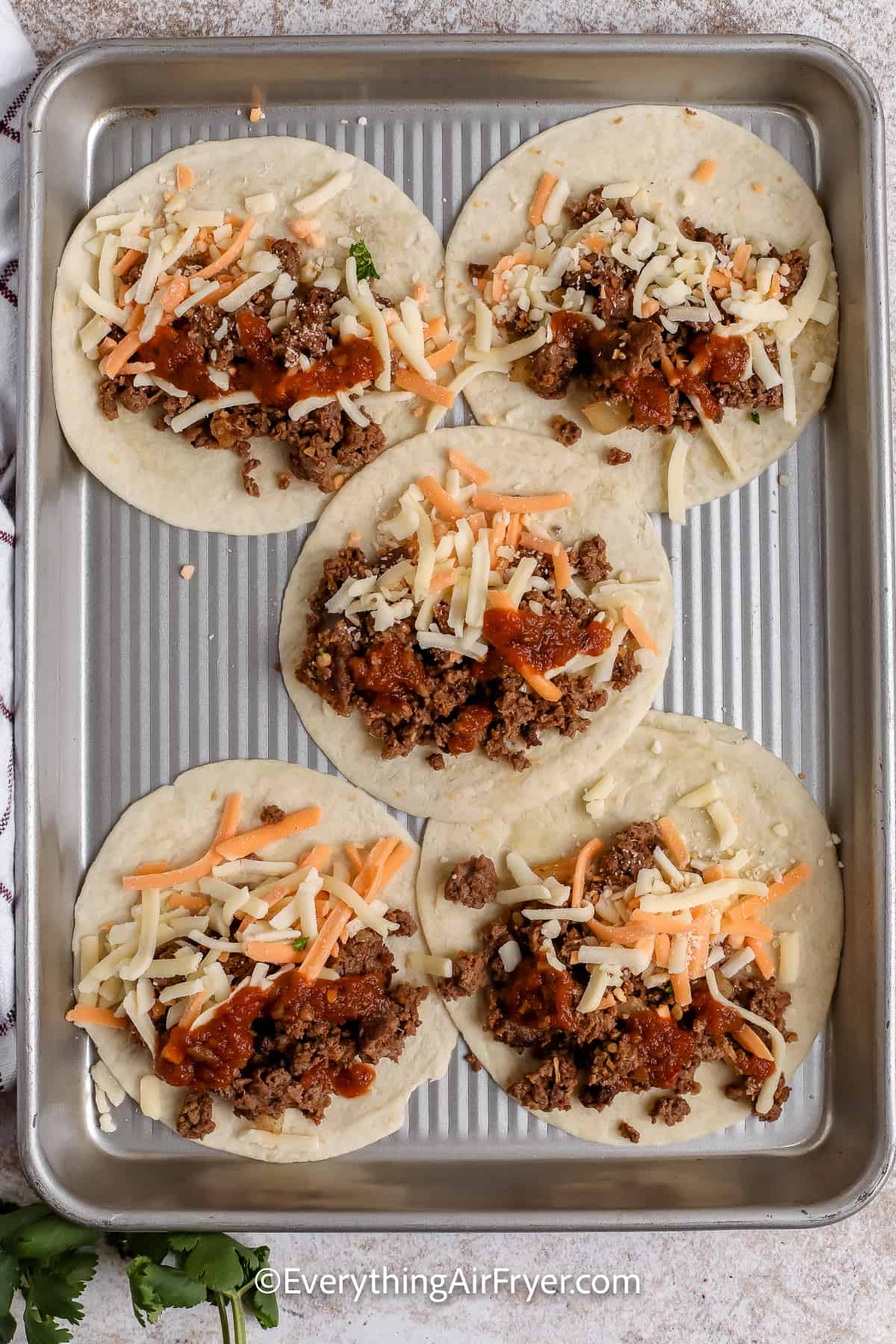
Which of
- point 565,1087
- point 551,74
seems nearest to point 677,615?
point 565,1087

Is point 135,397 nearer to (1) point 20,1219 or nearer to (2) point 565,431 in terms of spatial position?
(2) point 565,431

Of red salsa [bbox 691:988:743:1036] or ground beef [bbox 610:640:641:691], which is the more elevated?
ground beef [bbox 610:640:641:691]

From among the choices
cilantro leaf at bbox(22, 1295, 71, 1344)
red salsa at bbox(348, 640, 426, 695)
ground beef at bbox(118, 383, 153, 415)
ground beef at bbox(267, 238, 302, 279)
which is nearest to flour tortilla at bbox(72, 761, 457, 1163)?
red salsa at bbox(348, 640, 426, 695)

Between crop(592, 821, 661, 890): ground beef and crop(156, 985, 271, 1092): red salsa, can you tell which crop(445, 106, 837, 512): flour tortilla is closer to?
crop(592, 821, 661, 890): ground beef

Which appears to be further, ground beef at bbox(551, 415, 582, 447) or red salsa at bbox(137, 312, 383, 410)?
ground beef at bbox(551, 415, 582, 447)

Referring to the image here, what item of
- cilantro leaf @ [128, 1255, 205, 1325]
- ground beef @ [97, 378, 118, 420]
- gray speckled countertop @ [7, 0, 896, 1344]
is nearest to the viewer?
cilantro leaf @ [128, 1255, 205, 1325]

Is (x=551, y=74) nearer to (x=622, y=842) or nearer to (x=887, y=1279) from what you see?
(x=622, y=842)

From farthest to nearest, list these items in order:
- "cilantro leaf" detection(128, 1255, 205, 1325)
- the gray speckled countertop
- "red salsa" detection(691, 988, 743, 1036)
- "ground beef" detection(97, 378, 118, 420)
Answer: the gray speckled countertop < "ground beef" detection(97, 378, 118, 420) < "red salsa" detection(691, 988, 743, 1036) < "cilantro leaf" detection(128, 1255, 205, 1325)

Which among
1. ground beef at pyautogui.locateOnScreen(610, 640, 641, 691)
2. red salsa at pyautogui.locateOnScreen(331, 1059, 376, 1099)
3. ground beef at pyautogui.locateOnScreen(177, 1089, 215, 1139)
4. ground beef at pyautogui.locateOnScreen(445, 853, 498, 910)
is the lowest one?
ground beef at pyautogui.locateOnScreen(177, 1089, 215, 1139)
